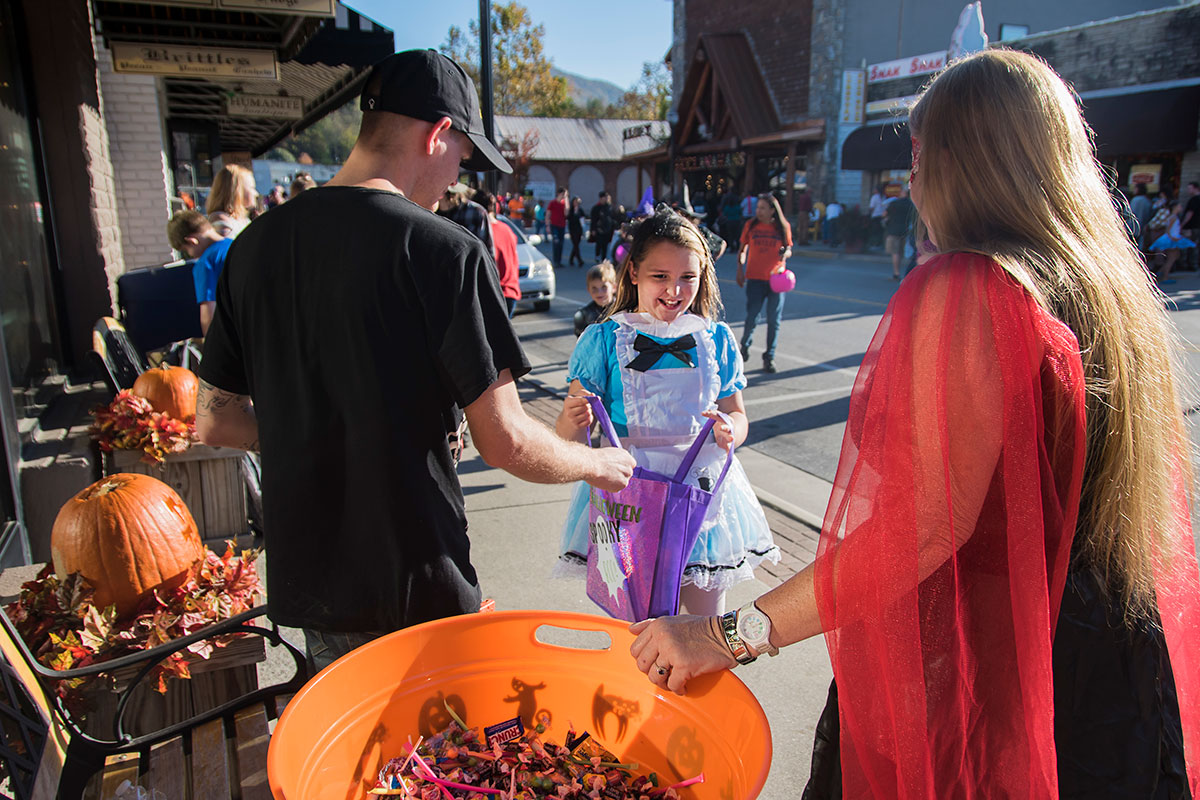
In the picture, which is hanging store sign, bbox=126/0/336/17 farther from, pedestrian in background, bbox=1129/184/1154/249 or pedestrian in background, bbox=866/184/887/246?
pedestrian in background, bbox=866/184/887/246

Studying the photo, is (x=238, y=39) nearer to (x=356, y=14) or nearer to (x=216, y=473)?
(x=356, y=14)

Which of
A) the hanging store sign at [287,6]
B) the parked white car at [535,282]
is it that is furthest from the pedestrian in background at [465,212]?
the parked white car at [535,282]

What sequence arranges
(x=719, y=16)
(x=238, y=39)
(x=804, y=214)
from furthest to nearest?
(x=719, y=16) < (x=804, y=214) < (x=238, y=39)

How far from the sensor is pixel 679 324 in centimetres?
301

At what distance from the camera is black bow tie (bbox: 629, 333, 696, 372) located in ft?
9.59

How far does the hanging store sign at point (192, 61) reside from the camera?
23.4 ft

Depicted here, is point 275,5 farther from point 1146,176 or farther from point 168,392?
point 1146,176

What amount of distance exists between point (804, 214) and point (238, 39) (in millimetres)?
20062

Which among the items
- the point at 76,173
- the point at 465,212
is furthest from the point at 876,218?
the point at 76,173

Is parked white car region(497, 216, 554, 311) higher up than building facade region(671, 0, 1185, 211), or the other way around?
building facade region(671, 0, 1185, 211)

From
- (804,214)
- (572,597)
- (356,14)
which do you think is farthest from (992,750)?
(804,214)

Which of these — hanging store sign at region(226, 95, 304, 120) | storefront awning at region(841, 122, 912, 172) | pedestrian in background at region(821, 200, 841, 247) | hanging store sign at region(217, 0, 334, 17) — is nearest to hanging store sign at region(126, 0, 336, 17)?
hanging store sign at region(217, 0, 334, 17)

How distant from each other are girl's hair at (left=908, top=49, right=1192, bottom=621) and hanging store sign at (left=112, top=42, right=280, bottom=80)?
757 centimetres

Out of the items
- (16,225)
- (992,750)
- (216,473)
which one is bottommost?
(216,473)
